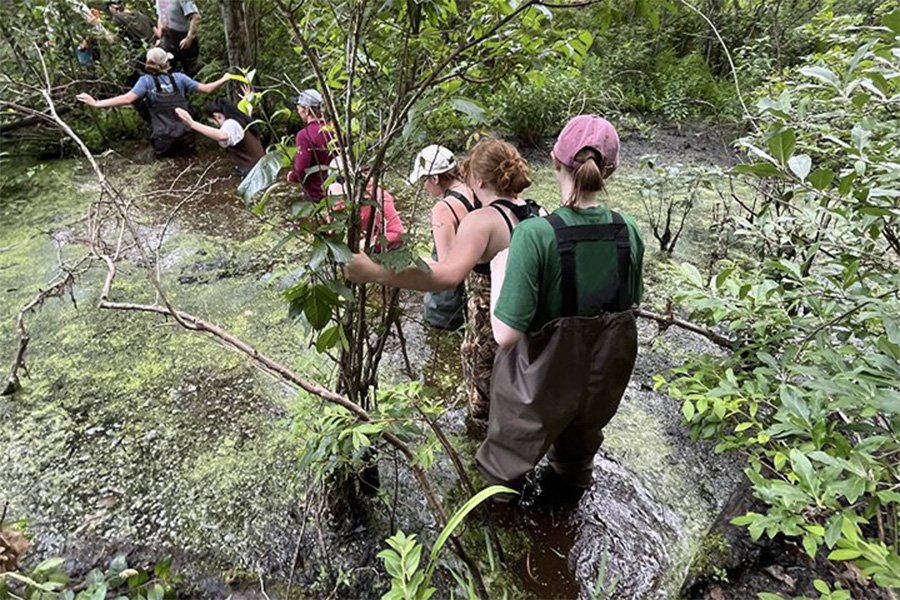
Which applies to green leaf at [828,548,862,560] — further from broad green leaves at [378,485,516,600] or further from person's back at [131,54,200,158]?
person's back at [131,54,200,158]

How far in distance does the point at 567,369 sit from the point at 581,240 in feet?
1.24

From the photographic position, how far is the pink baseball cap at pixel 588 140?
1.42 meters

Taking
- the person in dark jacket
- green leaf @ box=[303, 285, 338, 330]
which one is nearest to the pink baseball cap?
green leaf @ box=[303, 285, 338, 330]

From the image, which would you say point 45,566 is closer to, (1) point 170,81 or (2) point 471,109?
(2) point 471,109

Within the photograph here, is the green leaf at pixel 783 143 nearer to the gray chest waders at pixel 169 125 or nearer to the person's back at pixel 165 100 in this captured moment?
the person's back at pixel 165 100

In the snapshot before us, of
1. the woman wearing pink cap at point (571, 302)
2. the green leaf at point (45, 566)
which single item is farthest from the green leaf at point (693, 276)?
the green leaf at point (45, 566)

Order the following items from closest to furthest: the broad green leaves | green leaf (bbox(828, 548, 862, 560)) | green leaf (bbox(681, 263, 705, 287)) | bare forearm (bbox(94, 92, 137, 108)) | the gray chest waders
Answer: green leaf (bbox(828, 548, 862, 560)) < the broad green leaves < green leaf (bbox(681, 263, 705, 287)) < bare forearm (bbox(94, 92, 137, 108)) < the gray chest waders

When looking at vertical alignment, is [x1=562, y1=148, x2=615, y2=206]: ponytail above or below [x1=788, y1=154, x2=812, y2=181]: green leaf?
below

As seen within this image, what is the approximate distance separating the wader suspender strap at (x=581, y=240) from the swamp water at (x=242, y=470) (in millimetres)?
803

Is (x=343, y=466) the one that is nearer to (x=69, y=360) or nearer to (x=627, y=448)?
(x=627, y=448)

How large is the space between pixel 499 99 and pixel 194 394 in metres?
4.34

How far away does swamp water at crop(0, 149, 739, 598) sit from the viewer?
1806 millimetres

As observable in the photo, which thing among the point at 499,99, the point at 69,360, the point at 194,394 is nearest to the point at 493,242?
the point at 194,394

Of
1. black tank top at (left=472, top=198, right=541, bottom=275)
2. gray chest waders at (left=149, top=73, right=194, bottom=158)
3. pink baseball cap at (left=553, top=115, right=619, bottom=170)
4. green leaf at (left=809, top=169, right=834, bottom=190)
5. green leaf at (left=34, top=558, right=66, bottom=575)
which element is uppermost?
green leaf at (left=809, top=169, right=834, bottom=190)
